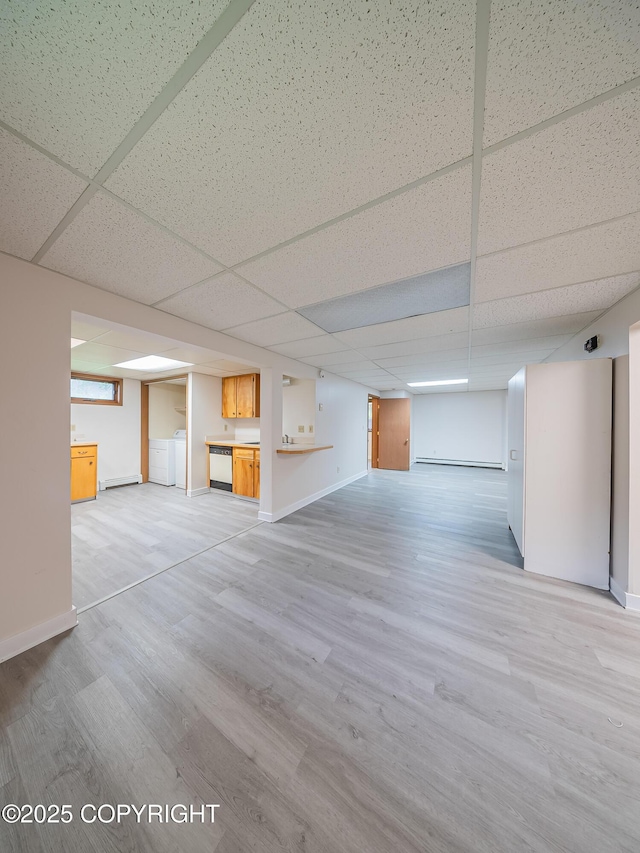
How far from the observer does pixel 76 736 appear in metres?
1.19

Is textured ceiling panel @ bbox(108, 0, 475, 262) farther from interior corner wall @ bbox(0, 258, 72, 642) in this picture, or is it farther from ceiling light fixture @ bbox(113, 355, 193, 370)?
ceiling light fixture @ bbox(113, 355, 193, 370)

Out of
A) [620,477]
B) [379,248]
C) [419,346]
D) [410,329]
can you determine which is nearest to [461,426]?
[419,346]

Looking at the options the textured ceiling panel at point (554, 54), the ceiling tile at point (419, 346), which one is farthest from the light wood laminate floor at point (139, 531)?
the textured ceiling panel at point (554, 54)

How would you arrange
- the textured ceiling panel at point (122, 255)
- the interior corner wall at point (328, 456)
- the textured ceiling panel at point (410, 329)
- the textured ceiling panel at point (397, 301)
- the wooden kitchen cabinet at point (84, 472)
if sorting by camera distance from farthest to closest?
the wooden kitchen cabinet at point (84, 472)
the interior corner wall at point (328, 456)
the textured ceiling panel at point (410, 329)
the textured ceiling panel at point (397, 301)
the textured ceiling panel at point (122, 255)

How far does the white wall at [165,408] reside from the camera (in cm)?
593

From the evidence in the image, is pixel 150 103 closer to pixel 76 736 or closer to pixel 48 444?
pixel 48 444

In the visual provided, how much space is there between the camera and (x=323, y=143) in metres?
0.93

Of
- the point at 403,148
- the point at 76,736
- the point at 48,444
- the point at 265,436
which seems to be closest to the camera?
the point at 403,148

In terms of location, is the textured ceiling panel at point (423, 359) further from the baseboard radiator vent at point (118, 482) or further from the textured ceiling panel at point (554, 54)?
the baseboard radiator vent at point (118, 482)

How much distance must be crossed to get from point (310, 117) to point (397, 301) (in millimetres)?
1434

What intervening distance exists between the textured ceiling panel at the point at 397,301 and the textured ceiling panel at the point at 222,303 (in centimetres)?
36

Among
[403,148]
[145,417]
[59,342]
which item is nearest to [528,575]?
[403,148]

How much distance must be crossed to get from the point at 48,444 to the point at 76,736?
154cm

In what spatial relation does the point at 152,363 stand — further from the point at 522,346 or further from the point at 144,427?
the point at 522,346
